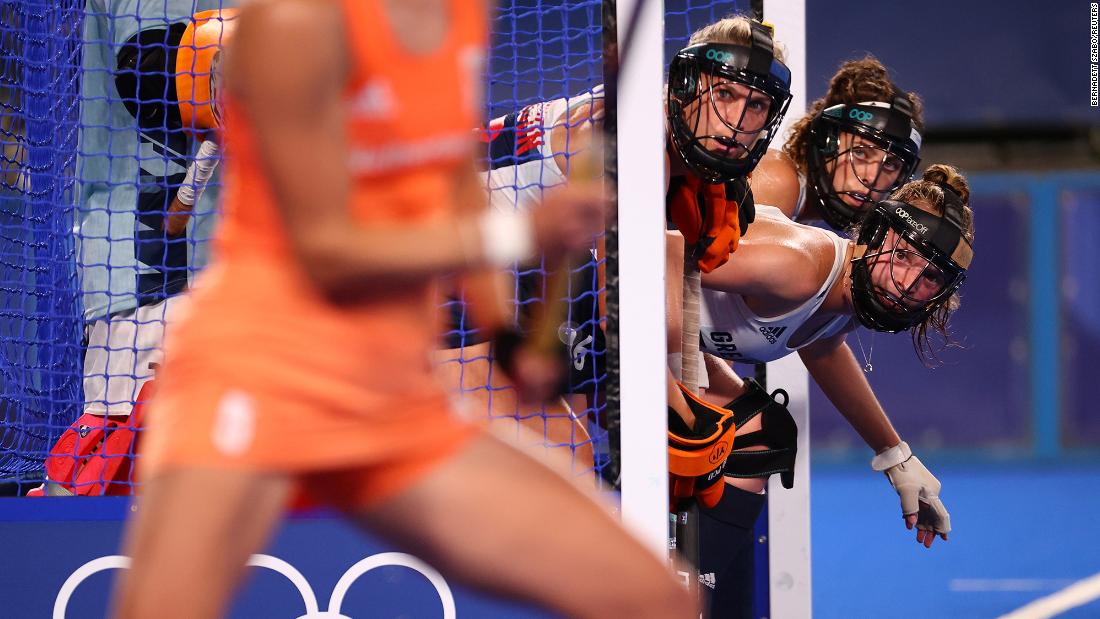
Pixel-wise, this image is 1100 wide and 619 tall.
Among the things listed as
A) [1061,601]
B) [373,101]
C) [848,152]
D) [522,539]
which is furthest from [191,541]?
[1061,601]

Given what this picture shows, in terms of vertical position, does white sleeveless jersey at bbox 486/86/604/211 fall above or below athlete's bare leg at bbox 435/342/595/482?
above

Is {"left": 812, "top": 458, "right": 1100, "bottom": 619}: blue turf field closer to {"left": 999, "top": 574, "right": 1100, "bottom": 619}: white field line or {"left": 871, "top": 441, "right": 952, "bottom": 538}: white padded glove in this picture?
{"left": 999, "top": 574, "right": 1100, "bottom": 619}: white field line

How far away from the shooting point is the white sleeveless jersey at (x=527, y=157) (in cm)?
321

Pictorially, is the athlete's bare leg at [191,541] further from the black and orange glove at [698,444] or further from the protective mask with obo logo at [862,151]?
the protective mask with obo logo at [862,151]

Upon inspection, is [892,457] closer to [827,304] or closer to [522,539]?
[827,304]

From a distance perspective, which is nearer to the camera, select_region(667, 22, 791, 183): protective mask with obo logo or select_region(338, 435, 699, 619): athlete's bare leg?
select_region(338, 435, 699, 619): athlete's bare leg

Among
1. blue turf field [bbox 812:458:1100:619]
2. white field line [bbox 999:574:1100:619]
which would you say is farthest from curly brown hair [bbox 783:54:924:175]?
white field line [bbox 999:574:1100:619]

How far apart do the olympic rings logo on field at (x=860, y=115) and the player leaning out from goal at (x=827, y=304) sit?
0.81 feet

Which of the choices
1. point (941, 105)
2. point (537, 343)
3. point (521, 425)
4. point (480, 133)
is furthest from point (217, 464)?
point (941, 105)

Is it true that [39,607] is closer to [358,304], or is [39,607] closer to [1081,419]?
[358,304]

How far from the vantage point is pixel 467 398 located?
3213 millimetres

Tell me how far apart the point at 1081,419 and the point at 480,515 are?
287 inches

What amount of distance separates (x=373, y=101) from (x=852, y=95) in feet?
9.10

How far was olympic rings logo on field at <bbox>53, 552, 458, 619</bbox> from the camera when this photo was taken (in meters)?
2.80
